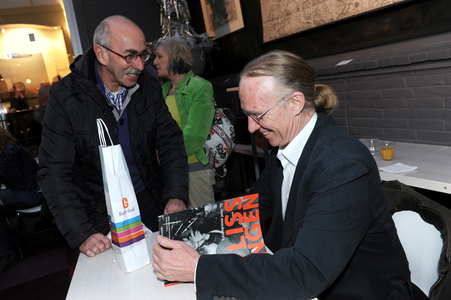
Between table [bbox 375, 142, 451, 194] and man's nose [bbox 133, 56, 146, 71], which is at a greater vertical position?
man's nose [bbox 133, 56, 146, 71]

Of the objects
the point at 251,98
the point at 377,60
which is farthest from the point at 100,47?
the point at 377,60

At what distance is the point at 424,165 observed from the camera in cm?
188

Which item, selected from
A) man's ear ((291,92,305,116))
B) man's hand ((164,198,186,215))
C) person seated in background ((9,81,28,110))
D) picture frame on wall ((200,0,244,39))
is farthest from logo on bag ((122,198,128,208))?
person seated in background ((9,81,28,110))

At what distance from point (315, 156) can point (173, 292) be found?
57 cm

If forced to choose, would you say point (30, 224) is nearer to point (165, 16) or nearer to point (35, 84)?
point (35, 84)

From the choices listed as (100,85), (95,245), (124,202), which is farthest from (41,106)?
(124,202)

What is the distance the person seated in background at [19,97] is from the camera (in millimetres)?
5047

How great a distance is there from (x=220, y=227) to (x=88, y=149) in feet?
2.72

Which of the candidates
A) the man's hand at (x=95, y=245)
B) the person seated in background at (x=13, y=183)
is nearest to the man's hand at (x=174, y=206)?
the man's hand at (x=95, y=245)

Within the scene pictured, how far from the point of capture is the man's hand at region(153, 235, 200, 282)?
0.93 m

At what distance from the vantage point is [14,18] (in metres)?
5.04

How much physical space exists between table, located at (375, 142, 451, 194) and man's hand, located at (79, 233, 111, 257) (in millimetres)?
1455

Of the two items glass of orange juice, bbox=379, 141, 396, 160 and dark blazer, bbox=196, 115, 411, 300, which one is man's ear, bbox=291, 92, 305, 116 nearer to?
dark blazer, bbox=196, 115, 411, 300

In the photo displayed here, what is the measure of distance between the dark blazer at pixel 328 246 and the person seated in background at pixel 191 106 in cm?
144
